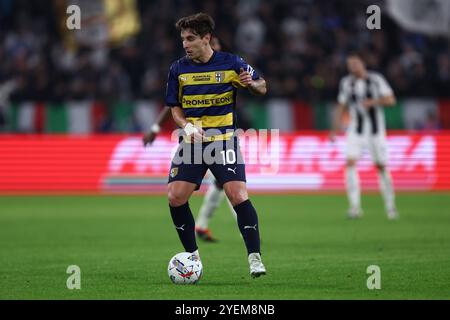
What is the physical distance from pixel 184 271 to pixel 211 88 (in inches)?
65.5

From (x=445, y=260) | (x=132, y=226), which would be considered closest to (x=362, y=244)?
(x=445, y=260)

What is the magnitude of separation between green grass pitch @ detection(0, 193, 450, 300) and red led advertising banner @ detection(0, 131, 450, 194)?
201cm

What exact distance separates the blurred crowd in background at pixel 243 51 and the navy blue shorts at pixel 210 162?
54.0ft

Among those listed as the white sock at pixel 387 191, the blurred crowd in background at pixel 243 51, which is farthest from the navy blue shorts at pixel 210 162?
the blurred crowd in background at pixel 243 51

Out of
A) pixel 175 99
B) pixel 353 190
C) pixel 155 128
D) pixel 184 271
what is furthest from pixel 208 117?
pixel 353 190

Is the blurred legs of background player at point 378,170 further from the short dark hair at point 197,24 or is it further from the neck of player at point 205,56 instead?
the short dark hair at point 197,24

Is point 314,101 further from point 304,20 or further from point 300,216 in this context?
point 300,216

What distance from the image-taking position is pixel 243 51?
90.8 ft

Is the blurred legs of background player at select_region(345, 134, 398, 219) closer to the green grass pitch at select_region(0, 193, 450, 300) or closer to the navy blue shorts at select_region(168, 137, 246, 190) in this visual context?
the green grass pitch at select_region(0, 193, 450, 300)

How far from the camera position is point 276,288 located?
9.01 meters

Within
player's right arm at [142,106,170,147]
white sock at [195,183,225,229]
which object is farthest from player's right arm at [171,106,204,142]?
white sock at [195,183,225,229]
